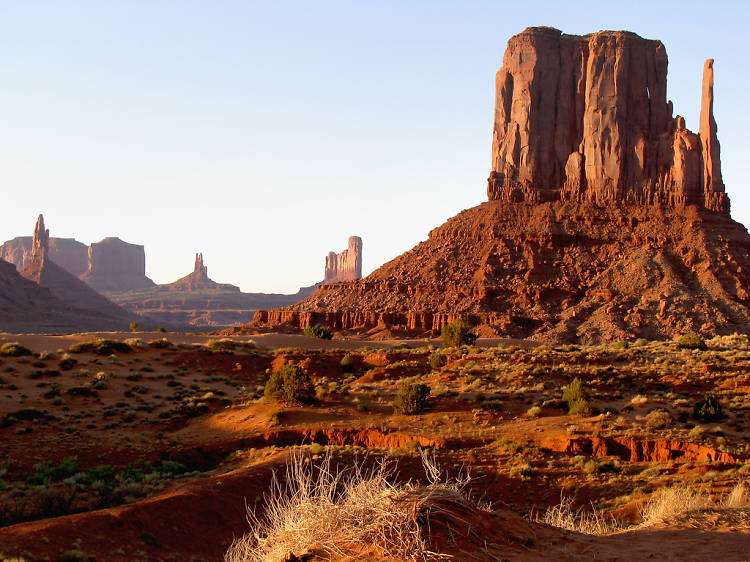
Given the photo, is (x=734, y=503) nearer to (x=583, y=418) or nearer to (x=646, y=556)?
(x=646, y=556)

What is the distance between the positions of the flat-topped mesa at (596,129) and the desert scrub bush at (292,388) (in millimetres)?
69815

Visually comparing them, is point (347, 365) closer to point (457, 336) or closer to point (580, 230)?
point (457, 336)

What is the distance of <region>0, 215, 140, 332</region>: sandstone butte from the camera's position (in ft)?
387

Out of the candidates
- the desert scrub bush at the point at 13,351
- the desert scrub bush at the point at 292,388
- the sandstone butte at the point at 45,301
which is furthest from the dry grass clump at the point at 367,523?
the sandstone butte at the point at 45,301

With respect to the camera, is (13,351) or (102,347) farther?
(102,347)

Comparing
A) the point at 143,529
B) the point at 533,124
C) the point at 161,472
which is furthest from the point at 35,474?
the point at 533,124

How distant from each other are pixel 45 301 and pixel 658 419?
136468 millimetres

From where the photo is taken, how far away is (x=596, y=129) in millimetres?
95312

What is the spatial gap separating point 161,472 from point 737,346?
38009mm

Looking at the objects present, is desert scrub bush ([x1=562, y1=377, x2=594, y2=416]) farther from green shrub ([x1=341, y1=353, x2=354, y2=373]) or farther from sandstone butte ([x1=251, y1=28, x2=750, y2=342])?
sandstone butte ([x1=251, y1=28, x2=750, y2=342])

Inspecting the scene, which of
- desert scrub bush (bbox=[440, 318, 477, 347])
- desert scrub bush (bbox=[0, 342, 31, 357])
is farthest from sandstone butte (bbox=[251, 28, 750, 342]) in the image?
desert scrub bush (bbox=[0, 342, 31, 357])

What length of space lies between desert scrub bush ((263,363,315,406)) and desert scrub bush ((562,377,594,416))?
9699mm

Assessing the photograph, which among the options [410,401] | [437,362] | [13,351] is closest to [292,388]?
[410,401]

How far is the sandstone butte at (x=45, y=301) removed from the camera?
11806 centimetres
